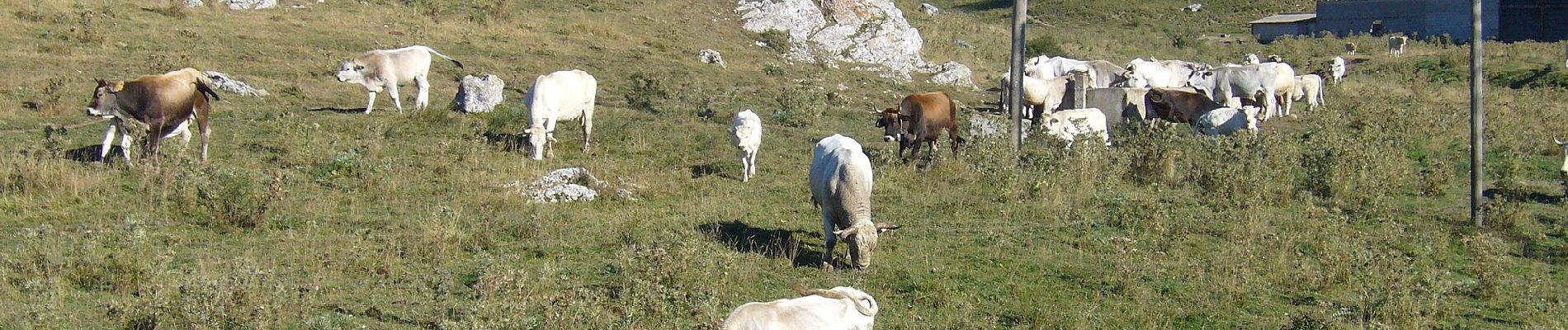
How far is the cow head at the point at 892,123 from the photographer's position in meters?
18.3

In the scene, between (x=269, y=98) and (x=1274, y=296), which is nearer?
(x=1274, y=296)

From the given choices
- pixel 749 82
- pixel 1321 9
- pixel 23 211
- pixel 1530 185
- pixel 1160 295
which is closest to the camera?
pixel 1160 295

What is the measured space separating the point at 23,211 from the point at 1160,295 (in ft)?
34.2

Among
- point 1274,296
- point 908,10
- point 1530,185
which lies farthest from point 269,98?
point 908,10

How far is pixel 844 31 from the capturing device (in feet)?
122

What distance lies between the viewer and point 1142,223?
44.9 ft

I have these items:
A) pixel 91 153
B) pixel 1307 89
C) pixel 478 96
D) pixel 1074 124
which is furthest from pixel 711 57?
pixel 91 153

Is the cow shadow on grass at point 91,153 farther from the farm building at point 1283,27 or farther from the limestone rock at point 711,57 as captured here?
the farm building at point 1283,27

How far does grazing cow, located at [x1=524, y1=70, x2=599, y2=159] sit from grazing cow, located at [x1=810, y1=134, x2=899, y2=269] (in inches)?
249

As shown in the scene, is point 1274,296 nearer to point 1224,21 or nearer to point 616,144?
point 616,144

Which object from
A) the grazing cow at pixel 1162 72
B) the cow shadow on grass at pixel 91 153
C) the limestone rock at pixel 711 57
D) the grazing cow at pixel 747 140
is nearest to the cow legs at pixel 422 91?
the cow shadow on grass at pixel 91 153

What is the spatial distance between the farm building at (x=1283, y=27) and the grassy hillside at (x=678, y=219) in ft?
123

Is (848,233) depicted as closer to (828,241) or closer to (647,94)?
(828,241)

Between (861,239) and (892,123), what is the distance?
7.64m
